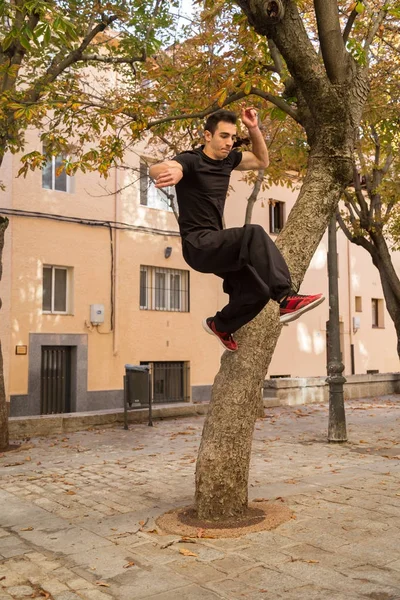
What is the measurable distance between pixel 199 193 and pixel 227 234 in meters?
0.43

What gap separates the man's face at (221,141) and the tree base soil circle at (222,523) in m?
3.19

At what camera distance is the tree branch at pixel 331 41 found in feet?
21.1

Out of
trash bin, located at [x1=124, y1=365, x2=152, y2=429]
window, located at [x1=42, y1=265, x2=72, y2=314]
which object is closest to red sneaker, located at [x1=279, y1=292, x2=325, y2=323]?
trash bin, located at [x1=124, y1=365, x2=152, y2=429]

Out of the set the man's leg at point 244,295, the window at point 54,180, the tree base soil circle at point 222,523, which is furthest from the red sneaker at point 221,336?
the window at point 54,180

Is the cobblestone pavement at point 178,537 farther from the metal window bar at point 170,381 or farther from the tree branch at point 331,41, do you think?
the metal window bar at point 170,381

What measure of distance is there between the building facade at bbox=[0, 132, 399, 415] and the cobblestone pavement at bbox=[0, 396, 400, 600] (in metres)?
6.14

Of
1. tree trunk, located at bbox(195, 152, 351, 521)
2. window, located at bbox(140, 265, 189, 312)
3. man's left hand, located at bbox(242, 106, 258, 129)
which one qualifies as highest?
window, located at bbox(140, 265, 189, 312)

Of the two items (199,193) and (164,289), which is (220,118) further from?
(164,289)

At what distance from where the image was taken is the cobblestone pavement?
441 cm

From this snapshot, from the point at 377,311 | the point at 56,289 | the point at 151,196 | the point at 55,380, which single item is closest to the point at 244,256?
the point at 56,289

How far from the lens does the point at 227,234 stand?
4570 millimetres

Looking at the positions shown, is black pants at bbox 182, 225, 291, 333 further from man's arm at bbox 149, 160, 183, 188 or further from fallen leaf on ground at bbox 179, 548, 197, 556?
fallen leaf on ground at bbox 179, 548, 197, 556

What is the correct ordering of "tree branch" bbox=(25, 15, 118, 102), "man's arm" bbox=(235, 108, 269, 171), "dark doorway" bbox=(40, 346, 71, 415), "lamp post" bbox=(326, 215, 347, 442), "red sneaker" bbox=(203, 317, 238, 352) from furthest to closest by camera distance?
1. "dark doorway" bbox=(40, 346, 71, 415)
2. "lamp post" bbox=(326, 215, 347, 442)
3. "tree branch" bbox=(25, 15, 118, 102)
4. "red sneaker" bbox=(203, 317, 238, 352)
5. "man's arm" bbox=(235, 108, 269, 171)

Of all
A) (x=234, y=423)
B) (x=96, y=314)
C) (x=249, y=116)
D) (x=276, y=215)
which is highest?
(x=276, y=215)
